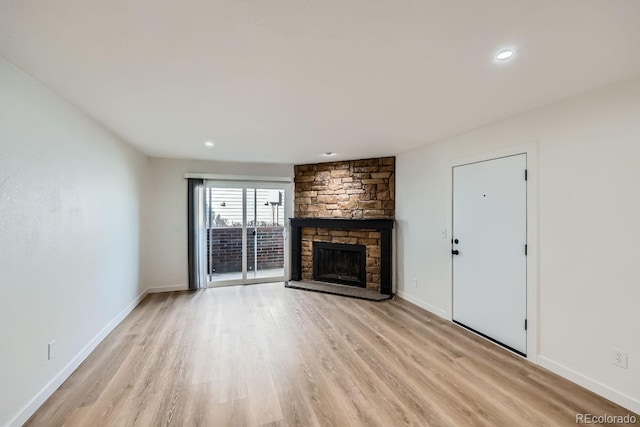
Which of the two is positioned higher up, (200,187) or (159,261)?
(200,187)

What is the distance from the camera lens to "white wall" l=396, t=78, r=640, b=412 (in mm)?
2002

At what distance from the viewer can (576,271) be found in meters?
2.31

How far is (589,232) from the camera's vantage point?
7.30 feet

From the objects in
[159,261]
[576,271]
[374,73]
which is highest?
[374,73]

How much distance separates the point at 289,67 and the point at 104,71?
1242mm

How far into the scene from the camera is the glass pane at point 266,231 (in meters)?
5.42

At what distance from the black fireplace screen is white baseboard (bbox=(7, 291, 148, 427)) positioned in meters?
3.16

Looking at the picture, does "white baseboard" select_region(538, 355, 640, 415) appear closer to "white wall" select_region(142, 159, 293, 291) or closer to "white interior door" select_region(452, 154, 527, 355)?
"white interior door" select_region(452, 154, 527, 355)

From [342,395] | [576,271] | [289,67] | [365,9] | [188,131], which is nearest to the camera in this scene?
[365,9]

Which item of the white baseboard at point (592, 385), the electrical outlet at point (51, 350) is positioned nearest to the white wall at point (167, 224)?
the electrical outlet at point (51, 350)

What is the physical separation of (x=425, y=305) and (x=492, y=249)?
144cm

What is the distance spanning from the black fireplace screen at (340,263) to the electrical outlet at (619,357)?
3.20 meters

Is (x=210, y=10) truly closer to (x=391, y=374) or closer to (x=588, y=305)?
(x=391, y=374)

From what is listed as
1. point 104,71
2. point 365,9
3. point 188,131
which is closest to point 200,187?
point 188,131
